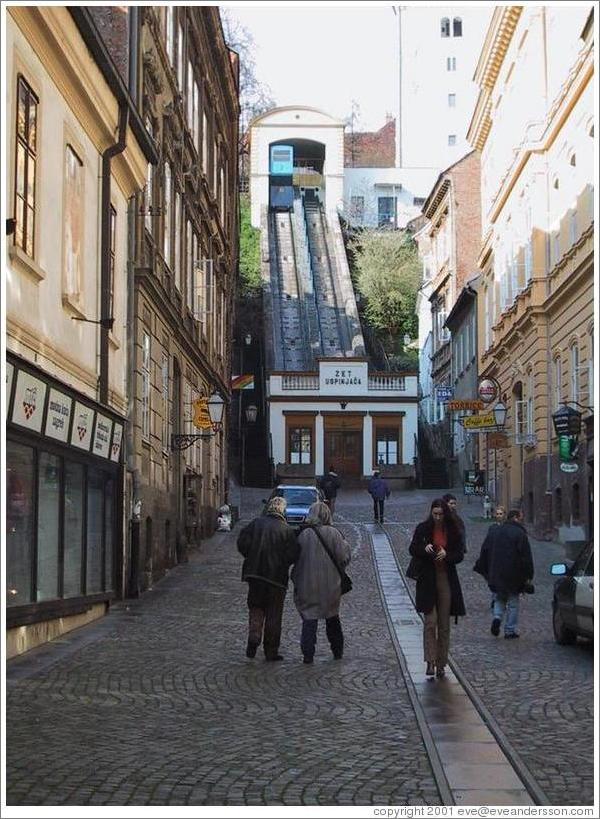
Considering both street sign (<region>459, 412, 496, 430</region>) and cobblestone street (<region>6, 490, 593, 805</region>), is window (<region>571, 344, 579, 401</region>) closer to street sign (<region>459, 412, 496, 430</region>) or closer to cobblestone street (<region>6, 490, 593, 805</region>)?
street sign (<region>459, 412, 496, 430</region>)

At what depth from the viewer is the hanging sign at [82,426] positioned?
51.4 feet

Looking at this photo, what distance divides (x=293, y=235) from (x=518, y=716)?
233ft

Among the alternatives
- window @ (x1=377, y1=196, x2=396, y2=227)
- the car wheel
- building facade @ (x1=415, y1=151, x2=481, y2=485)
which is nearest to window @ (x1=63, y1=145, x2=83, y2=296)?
the car wheel

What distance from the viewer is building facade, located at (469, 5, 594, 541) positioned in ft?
92.5

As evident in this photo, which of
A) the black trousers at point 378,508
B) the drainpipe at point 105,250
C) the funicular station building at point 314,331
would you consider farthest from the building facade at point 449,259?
the drainpipe at point 105,250

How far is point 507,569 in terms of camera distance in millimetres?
15398

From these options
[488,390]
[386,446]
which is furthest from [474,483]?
[386,446]

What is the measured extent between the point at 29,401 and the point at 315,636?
154 inches

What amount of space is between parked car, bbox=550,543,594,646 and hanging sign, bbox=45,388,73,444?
6.05m

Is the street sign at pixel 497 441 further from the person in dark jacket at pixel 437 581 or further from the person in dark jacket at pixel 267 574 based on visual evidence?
the person in dark jacket at pixel 437 581

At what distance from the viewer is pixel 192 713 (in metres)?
9.97

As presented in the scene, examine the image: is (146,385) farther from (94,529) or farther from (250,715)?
(250,715)

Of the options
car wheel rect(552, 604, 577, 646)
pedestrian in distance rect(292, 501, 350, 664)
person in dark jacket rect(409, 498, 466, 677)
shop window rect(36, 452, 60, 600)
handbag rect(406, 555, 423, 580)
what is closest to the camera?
person in dark jacket rect(409, 498, 466, 677)

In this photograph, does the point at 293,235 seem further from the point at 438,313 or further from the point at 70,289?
the point at 70,289
